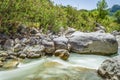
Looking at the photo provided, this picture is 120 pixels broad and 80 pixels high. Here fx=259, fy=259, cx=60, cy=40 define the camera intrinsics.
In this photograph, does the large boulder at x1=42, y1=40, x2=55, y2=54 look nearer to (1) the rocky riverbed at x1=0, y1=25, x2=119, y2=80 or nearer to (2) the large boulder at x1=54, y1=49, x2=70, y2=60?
(1) the rocky riverbed at x1=0, y1=25, x2=119, y2=80

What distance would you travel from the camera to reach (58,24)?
70.2 feet

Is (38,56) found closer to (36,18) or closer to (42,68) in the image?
(42,68)

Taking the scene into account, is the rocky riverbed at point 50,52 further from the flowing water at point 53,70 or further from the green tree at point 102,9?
the green tree at point 102,9

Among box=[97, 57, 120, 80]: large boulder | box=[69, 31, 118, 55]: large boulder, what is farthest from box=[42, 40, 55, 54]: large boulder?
box=[97, 57, 120, 80]: large boulder

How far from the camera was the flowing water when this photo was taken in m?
11.0

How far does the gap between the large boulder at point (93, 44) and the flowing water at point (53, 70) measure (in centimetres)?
226

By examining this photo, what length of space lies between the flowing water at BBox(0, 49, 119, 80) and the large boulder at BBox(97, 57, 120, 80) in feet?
1.05

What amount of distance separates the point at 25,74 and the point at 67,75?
1.84m

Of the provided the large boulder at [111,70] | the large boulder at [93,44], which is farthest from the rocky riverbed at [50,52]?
the large boulder at [111,70]

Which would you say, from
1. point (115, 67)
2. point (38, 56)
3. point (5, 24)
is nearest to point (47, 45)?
point (38, 56)

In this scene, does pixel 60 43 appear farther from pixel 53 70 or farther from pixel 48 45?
pixel 53 70

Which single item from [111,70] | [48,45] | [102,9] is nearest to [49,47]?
[48,45]

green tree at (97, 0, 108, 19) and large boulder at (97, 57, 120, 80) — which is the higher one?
green tree at (97, 0, 108, 19)

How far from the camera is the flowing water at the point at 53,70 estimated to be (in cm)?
1097
